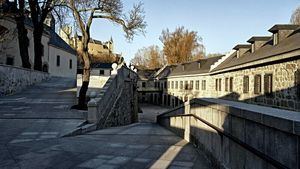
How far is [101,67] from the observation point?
188 ft

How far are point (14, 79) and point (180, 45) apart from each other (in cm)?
3906

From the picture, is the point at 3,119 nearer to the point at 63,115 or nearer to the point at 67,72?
the point at 63,115

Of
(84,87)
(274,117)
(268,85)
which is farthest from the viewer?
(268,85)

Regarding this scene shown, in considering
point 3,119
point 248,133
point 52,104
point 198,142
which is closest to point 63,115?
point 3,119

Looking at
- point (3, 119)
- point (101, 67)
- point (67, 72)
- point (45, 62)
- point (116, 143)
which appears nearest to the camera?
point (116, 143)

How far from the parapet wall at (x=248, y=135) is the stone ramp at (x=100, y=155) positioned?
1.93 ft

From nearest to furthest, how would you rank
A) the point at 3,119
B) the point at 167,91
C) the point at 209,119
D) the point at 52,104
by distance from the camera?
the point at 209,119 → the point at 3,119 → the point at 52,104 → the point at 167,91

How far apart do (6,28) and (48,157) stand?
87.2 feet

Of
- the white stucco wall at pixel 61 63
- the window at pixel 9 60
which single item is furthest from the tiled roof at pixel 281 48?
the white stucco wall at pixel 61 63

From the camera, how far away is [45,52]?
36.2m

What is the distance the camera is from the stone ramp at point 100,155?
4.95m

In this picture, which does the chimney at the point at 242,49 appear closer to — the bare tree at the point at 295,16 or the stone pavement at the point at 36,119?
the stone pavement at the point at 36,119

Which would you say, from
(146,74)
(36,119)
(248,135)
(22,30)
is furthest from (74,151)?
(146,74)

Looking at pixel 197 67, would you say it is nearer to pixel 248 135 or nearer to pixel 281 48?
pixel 281 48
